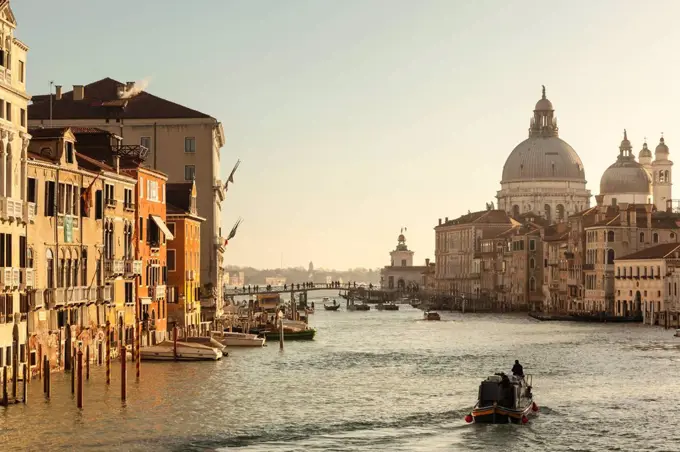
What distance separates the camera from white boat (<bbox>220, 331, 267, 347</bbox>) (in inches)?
2603

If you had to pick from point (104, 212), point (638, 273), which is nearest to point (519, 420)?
point (104, 212)

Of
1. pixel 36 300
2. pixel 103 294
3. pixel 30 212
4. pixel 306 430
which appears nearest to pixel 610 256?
pixel 103 294

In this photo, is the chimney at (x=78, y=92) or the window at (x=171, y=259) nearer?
the window at (x=171, y=259)

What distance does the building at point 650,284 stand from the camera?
10037 cm

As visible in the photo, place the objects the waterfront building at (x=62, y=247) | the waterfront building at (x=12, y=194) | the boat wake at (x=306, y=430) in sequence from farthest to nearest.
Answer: the waterfront building at (x=62, y=247)
the waterfront building at (x=12, y=194)
the boat wake at (x=306, y=430)

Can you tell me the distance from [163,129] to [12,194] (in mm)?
39323

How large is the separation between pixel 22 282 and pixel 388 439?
10390 mm

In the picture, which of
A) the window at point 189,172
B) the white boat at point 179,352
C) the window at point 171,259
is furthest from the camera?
the window at point 189,172

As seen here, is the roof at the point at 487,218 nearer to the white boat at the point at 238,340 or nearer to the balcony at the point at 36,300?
the white boat at the point at 238,340

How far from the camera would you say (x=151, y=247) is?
55719 millimetres

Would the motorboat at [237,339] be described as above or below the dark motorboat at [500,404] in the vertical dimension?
above

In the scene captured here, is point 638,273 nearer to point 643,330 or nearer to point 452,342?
point 643,330

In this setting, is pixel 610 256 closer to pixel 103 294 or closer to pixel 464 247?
pixel 464 247

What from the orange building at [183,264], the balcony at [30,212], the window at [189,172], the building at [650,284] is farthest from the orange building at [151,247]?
the building at [650,284]
